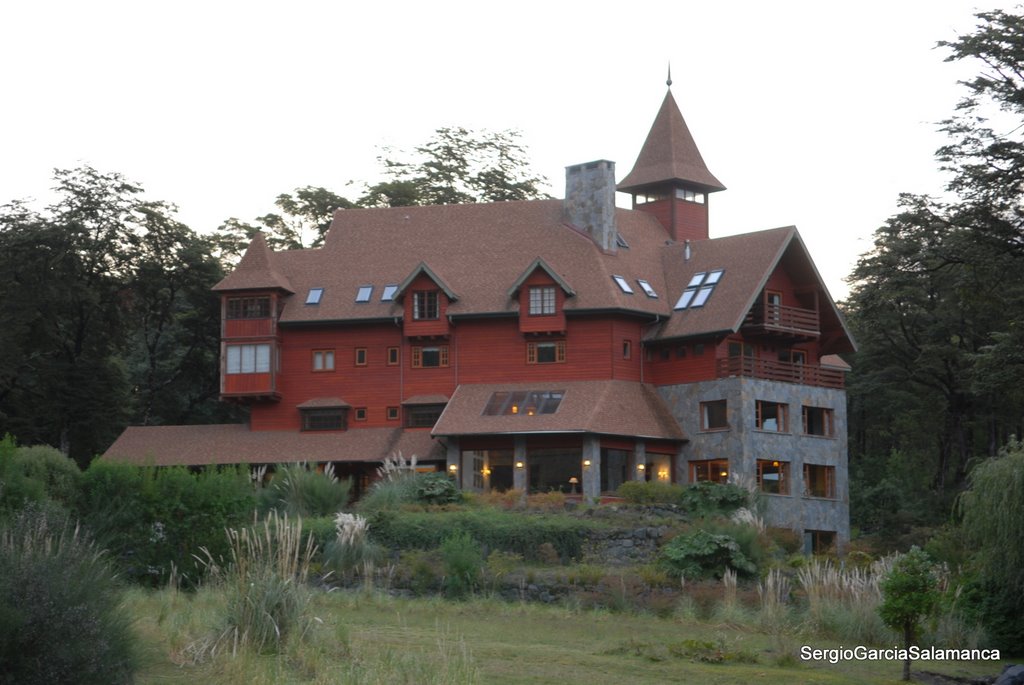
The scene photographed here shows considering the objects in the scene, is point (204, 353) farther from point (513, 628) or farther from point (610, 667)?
point (610, 667)

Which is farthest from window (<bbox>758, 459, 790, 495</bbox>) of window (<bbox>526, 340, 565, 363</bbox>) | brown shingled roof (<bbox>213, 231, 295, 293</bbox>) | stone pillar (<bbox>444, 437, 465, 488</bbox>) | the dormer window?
brown shingled roof (<bbox>213, 231, 295, 293</bbox>)

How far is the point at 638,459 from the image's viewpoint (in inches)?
1950

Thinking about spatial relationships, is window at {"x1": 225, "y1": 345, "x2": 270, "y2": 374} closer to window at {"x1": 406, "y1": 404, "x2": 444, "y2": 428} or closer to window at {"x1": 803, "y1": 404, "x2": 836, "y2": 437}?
window at {"x1": 406, "y1": 404, "x2": 444, "y2": 428}

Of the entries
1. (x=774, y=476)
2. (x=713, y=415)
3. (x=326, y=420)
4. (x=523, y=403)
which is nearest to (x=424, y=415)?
(x=326, y=420)

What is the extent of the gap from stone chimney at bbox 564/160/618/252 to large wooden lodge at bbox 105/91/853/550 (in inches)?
2.8

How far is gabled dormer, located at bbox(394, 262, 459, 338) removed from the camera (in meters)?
52.2

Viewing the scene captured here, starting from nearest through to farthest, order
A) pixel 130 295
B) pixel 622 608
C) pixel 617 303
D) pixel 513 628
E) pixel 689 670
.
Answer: pixel 689 670
pixel 513 628
pixel 622 608
pixel 617 303
pixel 130 295

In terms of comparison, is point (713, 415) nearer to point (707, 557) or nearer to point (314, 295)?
point (314, 295)

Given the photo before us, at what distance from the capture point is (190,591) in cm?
2995

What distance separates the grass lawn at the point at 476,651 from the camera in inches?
674

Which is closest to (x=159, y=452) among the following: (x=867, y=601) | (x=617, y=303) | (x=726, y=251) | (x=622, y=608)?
(x=617, y=303)

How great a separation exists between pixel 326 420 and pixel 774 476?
616 inches

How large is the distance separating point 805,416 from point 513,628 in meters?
29.1

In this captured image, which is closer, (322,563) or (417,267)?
(322,563)
